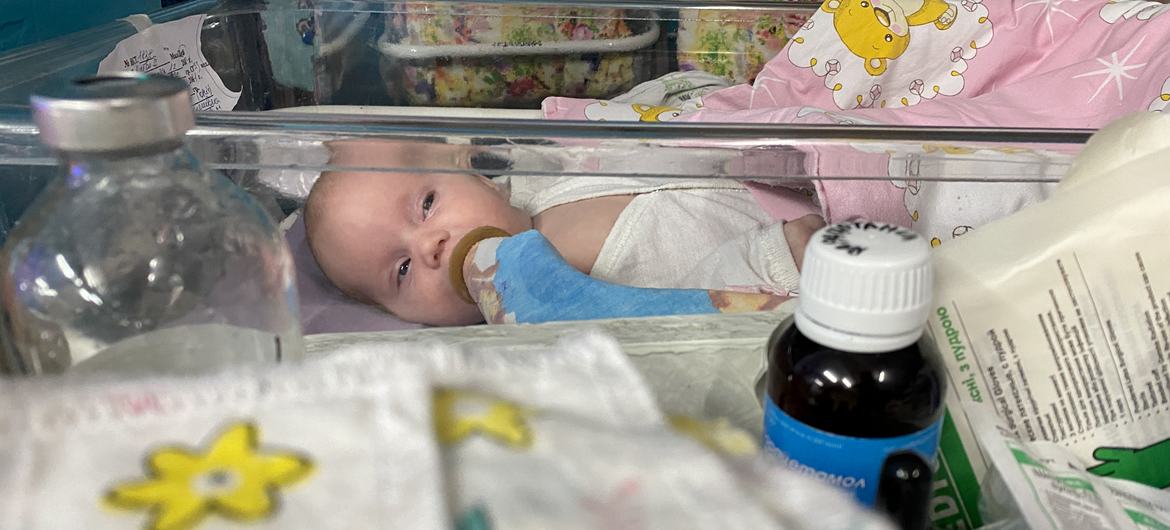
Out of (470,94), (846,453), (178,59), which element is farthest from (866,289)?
(470,94)

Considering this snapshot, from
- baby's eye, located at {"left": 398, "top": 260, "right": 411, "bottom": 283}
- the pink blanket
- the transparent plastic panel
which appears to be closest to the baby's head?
baby's eye, located at {"left": 398, "top": 260, "right": 411, "bottom": 283}

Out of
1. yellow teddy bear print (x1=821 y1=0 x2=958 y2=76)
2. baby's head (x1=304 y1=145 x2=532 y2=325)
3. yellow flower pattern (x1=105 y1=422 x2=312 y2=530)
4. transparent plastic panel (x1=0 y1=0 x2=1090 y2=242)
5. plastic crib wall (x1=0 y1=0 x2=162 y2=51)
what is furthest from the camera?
yellow teddy bear print (x1=821 y1=0 x2=958 y2=76)

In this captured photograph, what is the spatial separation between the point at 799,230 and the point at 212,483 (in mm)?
601

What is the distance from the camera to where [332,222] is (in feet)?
2.65

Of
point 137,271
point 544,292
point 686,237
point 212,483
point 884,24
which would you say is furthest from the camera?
point 884,24

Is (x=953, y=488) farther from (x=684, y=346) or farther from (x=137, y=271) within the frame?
(x=137, y=271)

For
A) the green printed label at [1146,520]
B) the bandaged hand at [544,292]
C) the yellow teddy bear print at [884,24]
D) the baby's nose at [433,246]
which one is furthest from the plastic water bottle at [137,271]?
the yellow teddy bear print at [884,24]

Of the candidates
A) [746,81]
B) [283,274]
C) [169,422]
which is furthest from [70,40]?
[746,81]

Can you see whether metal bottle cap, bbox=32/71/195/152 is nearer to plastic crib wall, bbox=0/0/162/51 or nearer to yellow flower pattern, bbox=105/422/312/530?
yellow flower pattern, bbox=105/422/312/530

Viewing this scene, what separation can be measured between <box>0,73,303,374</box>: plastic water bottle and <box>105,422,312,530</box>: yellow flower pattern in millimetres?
86

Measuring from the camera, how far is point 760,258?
0.75 meters

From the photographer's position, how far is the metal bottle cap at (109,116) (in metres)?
0.28

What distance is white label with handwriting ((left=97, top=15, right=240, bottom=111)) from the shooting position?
0.76 meters

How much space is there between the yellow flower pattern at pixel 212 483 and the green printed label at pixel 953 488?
269mm
